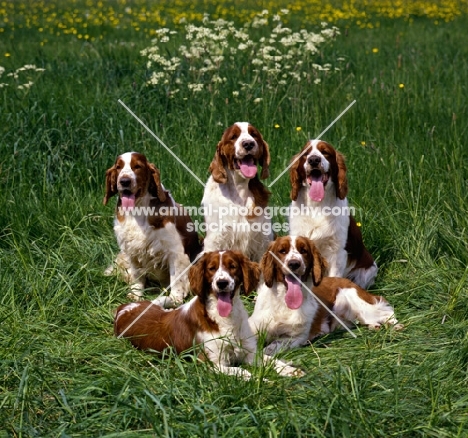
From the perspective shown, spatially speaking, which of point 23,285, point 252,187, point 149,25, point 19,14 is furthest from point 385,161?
point 19,14

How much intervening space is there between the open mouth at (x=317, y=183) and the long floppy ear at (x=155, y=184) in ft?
3.65

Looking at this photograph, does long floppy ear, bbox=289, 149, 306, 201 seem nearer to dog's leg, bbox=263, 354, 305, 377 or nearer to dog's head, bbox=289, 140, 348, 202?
dog's head, bbox=289, 140, 348, 202

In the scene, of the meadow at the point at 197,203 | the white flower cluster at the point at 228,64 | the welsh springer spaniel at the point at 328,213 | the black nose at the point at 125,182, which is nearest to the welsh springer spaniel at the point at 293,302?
the meadow at the point at 197,203

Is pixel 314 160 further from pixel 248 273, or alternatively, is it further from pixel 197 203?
pixel 197 203

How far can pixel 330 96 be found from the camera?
30.7 ft

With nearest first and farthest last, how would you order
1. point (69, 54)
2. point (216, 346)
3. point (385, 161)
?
point (216, 346) → point (385, 161) → point (69, 54)

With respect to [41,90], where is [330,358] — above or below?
below

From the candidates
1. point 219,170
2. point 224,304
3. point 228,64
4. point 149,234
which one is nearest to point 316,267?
point 224,304

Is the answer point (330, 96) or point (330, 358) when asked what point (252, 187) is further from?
point (330, 96)

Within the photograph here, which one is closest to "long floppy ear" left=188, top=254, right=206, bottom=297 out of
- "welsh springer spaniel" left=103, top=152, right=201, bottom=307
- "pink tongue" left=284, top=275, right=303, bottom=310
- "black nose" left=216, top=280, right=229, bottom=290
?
"black nose" left=216, top=280, right=229, bottom=290

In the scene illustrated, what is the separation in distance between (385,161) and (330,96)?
185 centimetres

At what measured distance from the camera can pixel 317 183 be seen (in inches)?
242

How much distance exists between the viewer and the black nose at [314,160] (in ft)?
19.7

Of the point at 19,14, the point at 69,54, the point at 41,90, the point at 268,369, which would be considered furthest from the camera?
the point at 19,14
